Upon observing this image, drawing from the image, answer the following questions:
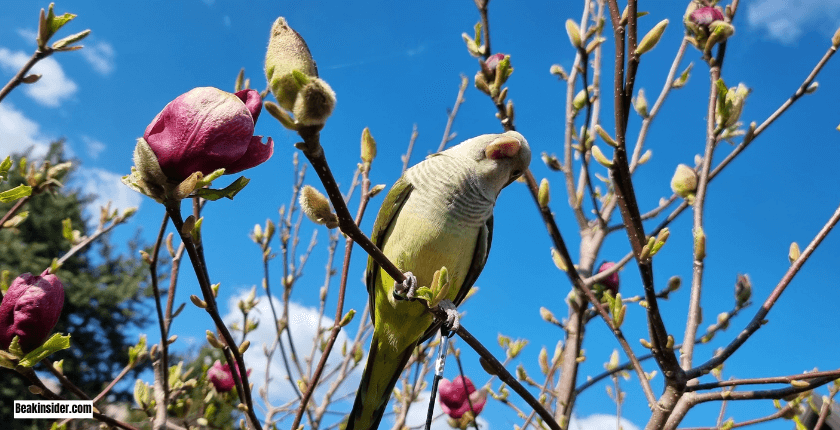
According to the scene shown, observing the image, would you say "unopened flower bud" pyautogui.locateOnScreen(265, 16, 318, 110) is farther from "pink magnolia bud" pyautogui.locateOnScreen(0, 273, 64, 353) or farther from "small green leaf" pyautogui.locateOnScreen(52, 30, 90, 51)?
"small green leaf" pyautogui.locateOnScreen(52, 30, 90, 51)

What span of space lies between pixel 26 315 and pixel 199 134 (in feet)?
2.09

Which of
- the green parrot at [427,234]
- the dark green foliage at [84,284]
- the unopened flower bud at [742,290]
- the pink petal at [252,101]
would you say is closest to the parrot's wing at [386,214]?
the green parrot at [427,234]

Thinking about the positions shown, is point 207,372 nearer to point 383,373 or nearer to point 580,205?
point 383,373

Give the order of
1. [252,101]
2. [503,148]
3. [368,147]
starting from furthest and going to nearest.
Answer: [503,148] → [368,147] → [252,101]

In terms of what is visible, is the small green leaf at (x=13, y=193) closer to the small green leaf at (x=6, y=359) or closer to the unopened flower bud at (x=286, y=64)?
the small green leaf at (x=6, y=359)

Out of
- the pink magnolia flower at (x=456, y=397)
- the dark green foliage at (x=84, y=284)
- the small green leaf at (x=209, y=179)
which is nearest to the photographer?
the small green leaf at (x=209, y=179)

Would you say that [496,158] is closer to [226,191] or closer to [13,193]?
[226,191]

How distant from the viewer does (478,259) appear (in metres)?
1.95

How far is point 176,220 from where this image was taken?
85 cm

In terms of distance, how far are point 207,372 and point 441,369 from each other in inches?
72.0

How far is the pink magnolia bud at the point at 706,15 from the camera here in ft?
5.84

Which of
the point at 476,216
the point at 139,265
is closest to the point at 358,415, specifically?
the point at 476,216

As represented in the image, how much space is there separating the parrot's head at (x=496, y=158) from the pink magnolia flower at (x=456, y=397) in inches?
39.4

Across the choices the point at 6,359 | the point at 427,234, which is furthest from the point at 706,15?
the point at 6,359
